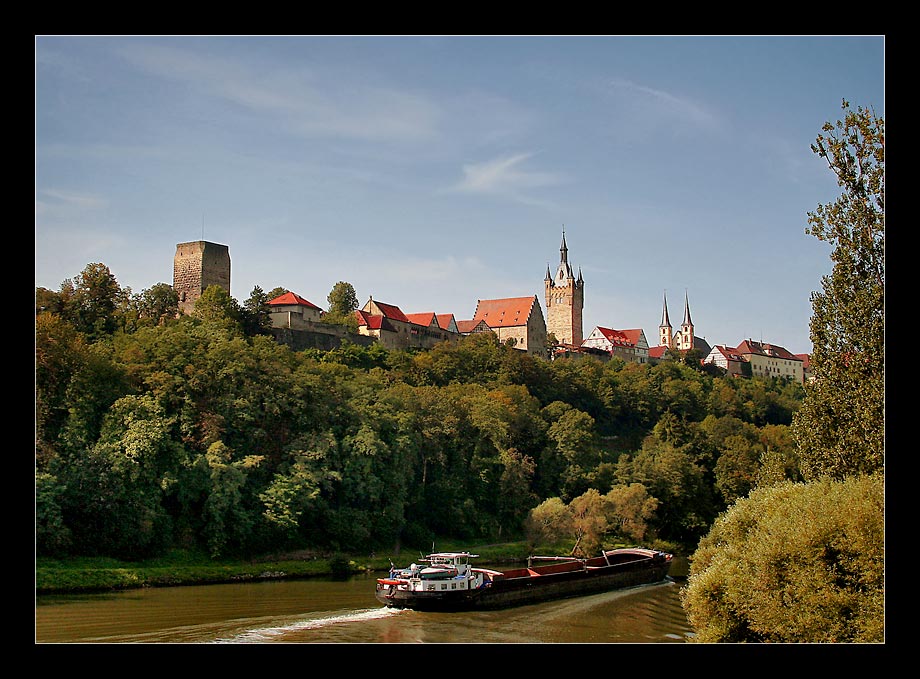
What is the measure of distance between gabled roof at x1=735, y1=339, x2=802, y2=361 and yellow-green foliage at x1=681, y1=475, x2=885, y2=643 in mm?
85830

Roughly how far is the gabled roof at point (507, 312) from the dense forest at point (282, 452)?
29233 millimetres

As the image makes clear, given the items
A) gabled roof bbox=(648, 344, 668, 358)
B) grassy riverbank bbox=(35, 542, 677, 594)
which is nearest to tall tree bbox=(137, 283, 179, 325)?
grassy riverbank bbox=(35, 542, 677, 594)

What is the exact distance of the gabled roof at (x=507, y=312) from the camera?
7956cm

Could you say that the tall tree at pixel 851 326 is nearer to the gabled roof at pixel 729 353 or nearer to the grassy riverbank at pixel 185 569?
the grassy riverbank at pixel 185 569

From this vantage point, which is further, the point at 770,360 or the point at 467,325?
the point at 770,360

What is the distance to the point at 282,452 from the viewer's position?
102 ft

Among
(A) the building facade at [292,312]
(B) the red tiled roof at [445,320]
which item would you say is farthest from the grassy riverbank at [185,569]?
(B) the red tiled roof at [445,320]

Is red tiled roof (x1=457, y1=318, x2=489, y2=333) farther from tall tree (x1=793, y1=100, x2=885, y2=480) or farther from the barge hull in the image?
tall tree (x1=793, y1=100, x2=885, y2=480)

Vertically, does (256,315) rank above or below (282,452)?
above

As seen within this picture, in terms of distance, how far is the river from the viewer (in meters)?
16.6

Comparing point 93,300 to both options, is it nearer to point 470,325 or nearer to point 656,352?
point 470,325

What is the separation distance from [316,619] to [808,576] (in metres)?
10.0

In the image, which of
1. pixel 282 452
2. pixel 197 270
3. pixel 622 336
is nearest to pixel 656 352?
pixel 622 336
